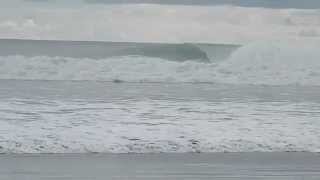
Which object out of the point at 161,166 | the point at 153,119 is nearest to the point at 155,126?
the point at 153,119

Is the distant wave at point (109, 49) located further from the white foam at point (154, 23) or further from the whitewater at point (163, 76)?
the white foam at point (154, 23)

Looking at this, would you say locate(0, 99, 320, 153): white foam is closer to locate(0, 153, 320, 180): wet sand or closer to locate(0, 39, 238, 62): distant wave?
locate(0, 153, 320, 180): wet sand

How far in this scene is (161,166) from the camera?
22.7ft

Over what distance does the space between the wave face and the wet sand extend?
10.2 meters

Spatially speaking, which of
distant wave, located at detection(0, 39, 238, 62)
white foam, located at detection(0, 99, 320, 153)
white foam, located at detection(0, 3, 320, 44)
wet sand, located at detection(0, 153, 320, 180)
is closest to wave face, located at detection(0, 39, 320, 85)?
distant wave, located at detection(0, 39, 238, 62)

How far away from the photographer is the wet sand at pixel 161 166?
635 centimetres

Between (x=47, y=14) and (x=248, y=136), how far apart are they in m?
11.7

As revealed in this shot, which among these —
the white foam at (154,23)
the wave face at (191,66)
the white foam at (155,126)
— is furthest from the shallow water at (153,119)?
the white foam at (154,23)

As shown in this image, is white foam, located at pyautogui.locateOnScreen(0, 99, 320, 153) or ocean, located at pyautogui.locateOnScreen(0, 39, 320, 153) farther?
ocean, located at pyautogui.locateOnScreen(0, 39, 320, 153)

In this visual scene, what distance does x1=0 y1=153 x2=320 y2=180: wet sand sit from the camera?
6352 mm

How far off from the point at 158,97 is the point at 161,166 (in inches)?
260

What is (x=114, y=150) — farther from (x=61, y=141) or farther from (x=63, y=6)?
(x=63, y=6)

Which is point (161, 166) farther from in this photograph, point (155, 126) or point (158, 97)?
point (158, 97)

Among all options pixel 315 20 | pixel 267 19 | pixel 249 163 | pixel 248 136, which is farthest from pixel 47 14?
pixel 249 163
